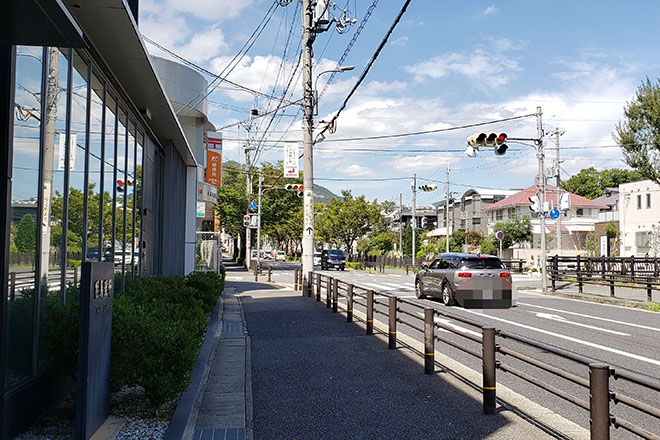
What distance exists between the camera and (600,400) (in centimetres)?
433

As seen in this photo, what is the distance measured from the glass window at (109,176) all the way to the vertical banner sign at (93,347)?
4.07 meters

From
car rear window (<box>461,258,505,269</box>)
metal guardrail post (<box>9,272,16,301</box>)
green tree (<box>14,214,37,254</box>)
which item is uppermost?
green tree (<box>14,214,37,254</box>)

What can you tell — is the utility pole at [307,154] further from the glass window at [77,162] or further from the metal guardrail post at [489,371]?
the metal guardrail post at [489,371]

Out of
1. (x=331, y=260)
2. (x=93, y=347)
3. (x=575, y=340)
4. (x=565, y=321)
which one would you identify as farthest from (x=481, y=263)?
(x=331, y=260)

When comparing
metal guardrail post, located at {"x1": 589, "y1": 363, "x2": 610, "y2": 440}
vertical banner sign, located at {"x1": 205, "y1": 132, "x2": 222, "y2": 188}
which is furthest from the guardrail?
vertical banner sign, located at {"x1": 205, "y1": 132, "x2": 222, "y2": 188}

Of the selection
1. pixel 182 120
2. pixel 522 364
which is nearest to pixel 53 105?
pixel 522 364

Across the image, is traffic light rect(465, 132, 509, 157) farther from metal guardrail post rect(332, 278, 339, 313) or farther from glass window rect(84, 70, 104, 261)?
glass window rect(84, 70, 104, 261)

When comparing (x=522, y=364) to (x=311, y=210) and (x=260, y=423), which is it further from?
(x=311, y=210)

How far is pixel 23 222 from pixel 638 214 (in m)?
47.8

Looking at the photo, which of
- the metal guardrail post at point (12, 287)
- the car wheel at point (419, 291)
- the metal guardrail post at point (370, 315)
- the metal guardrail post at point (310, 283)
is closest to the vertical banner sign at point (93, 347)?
the metal guardrail post at point (12, 287)

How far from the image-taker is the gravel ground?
4977 mm

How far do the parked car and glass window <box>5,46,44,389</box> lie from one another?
13215 millimetres

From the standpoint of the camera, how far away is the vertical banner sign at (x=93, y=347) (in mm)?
4422

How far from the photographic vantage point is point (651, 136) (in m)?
27.2
